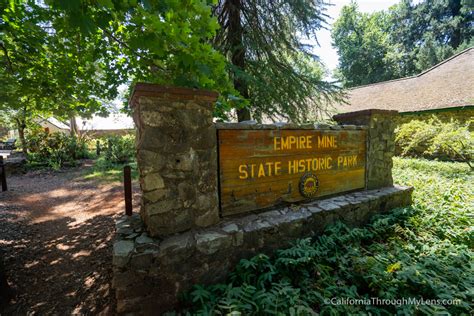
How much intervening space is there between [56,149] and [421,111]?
18.2 m

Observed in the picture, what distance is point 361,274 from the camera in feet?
7.18

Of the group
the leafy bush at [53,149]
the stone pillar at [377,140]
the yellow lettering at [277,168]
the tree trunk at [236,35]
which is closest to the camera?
the yellow lettering at [277,168]

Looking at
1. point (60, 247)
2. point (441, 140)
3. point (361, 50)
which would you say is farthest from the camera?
point (361, 50)

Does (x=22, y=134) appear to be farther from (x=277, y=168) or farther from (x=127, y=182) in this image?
(x=277, y=168)

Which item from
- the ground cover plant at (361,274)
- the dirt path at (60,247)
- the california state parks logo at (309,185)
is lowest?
the dirt path at (60,247)

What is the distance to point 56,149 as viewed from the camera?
10.9m

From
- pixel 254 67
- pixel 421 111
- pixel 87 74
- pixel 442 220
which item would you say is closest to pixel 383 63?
pixel 421 111

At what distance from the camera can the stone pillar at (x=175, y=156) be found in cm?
203

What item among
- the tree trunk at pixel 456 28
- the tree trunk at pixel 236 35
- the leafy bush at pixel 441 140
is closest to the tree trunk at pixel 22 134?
the tree trunk at pixel 236 35

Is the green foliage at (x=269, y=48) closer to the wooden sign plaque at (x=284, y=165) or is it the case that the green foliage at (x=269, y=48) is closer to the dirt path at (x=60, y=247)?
the wooden sign plaque at (x=284, y=165)

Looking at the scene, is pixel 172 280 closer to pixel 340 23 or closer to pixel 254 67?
pixel 254 67

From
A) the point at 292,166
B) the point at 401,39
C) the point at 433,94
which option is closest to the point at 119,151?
the point at 292,166

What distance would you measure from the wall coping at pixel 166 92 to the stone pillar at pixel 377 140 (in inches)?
111

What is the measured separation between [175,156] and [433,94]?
47.5 ft
